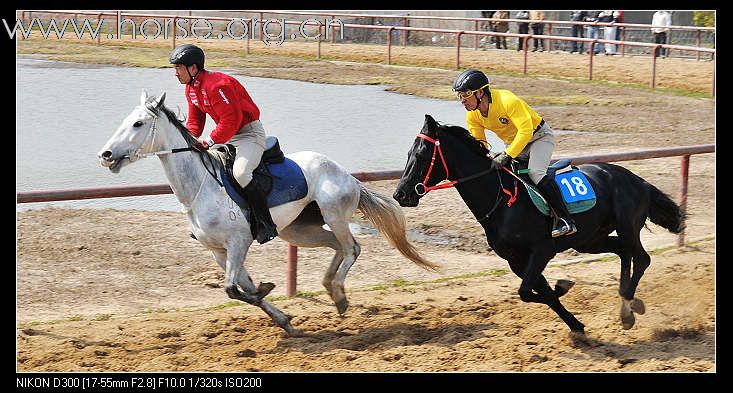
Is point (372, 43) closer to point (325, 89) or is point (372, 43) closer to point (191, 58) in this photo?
point (325, 89)

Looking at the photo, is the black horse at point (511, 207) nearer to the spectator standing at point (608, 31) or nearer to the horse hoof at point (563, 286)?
the horse hoof at point (563, 286)

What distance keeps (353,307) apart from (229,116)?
220 cm

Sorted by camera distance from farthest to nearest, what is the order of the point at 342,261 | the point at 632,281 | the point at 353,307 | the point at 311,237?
the point at 353,307 < the point at 311,237 < the point at 342,261 < the point at 632,281

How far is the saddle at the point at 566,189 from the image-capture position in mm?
8008

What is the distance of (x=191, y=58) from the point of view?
7.85m

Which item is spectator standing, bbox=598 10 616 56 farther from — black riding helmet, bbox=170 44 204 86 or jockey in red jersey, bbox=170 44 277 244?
black riding helmet, bbox=170 44 204 86

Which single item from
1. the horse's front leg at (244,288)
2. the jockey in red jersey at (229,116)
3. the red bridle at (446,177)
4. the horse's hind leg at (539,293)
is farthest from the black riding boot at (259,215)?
the horse's hind leg at (539,293)

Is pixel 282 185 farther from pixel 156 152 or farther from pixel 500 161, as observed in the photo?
pixel 500 161

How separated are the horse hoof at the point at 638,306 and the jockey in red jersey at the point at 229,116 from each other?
3.10m

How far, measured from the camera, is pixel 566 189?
8203mm

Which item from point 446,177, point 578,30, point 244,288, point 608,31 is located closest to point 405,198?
point 446,177

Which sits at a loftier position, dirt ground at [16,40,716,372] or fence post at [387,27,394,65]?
fence post at [387,27,394,65]

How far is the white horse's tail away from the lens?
879 centimetres

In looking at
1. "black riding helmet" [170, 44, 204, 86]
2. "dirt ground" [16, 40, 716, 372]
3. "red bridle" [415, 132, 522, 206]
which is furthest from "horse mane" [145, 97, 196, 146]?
"red bridle" [415, 132, 522, 206]
